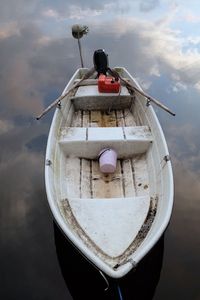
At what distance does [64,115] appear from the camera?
286 inches

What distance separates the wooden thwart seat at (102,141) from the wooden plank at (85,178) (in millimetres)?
159

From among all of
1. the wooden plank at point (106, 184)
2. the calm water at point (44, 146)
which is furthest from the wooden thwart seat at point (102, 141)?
the calm water at point (44, 146)

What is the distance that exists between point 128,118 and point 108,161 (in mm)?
2013

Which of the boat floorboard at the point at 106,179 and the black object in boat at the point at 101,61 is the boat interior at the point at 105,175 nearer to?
the boat floorboard at the point at 106,179

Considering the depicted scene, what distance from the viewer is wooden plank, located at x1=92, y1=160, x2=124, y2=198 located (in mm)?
5852

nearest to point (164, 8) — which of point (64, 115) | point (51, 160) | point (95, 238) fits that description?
point (64, 115)

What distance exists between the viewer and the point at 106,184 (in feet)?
19.8

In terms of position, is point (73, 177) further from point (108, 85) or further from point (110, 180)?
point (108, 85)

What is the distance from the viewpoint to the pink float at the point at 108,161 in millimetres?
6016

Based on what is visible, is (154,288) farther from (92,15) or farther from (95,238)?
(92,15)

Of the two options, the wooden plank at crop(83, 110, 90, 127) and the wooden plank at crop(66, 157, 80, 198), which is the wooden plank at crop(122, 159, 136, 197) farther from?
the wooden plank at crop(83, 110, 90, 127)

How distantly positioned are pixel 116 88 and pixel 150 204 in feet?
11.2

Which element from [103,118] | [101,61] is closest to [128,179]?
[103,118]

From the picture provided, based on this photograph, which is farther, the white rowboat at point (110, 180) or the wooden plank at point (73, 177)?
the wooden plank at point (73, 177)
